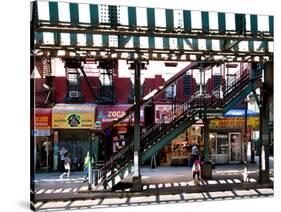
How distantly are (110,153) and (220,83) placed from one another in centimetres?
368

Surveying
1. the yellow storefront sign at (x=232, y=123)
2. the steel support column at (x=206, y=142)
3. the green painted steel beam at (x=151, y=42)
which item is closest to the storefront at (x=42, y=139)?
the green painted steel beam at (x=151, y=42)

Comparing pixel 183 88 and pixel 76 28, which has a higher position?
pixel 76 28

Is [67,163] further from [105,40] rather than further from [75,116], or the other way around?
[105,40]

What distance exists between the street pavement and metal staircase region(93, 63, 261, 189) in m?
0.60

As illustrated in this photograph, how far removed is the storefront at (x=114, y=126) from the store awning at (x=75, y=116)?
23 cm

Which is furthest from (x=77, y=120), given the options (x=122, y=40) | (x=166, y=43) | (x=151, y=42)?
(x=166, y=43)

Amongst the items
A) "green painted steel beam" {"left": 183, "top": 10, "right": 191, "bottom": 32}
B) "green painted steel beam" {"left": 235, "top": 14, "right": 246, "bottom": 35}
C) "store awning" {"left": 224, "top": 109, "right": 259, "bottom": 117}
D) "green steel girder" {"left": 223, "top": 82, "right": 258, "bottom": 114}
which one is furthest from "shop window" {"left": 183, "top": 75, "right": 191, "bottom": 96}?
"green painted steel beam" {"left": 235, "top": 14, "right": 246, "bottom": 35}

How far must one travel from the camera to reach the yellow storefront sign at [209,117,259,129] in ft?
41.2

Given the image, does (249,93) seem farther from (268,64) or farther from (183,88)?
(183,88)

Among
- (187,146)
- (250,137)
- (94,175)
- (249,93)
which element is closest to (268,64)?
(249,93)

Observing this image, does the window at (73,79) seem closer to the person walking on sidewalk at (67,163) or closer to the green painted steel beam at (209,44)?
the person walking on sidewalk at (67,163)

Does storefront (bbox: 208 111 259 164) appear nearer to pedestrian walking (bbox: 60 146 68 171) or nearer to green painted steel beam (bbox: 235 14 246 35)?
green painted steel beam (bbox: 235 14 246 35)

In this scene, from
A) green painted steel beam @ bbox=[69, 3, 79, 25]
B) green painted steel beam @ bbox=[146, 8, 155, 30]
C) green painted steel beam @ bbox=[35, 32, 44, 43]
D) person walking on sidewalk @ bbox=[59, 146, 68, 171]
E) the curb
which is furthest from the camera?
person walking on sidewalk @ bbox=[59, 146, 68, 171]

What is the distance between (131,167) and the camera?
1234 centimetres
